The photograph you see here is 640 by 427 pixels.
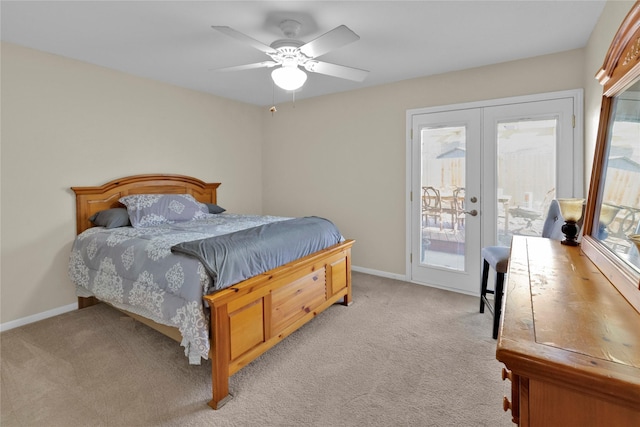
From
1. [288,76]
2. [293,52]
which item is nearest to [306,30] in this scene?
Result: [293,52]

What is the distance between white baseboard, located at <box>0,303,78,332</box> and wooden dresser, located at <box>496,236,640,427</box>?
3672mm

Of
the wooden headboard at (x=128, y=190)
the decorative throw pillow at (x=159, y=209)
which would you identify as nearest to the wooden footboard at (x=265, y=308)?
the decorative throw pillow at (x=159, y=209)

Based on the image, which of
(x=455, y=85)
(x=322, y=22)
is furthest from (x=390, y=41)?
(x=455, y=85)

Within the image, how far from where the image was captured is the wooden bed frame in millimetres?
1775

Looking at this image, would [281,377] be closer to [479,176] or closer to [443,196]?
[443,196]

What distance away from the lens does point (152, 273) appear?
204cm

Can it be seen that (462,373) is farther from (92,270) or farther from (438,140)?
(92,270)

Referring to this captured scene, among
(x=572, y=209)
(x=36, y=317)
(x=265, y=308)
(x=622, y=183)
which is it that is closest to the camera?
(x=622, y=183)

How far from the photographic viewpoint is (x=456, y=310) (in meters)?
2.97

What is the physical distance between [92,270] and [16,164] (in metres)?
1.13

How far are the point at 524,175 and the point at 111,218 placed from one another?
157 inches

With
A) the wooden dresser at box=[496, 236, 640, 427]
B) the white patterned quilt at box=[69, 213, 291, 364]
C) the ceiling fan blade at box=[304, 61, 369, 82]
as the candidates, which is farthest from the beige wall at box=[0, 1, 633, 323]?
the wooden dresser at box=[496, 236, 640, 427]

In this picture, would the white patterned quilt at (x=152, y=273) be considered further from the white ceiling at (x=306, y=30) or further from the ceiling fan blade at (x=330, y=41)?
the ceiling fan blade at (x=330, y=41)

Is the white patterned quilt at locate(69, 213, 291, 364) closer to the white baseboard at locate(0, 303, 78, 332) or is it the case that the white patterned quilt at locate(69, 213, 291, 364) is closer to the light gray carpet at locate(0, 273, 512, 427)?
the white baseboard at locate(0, 303, 78, 332)
